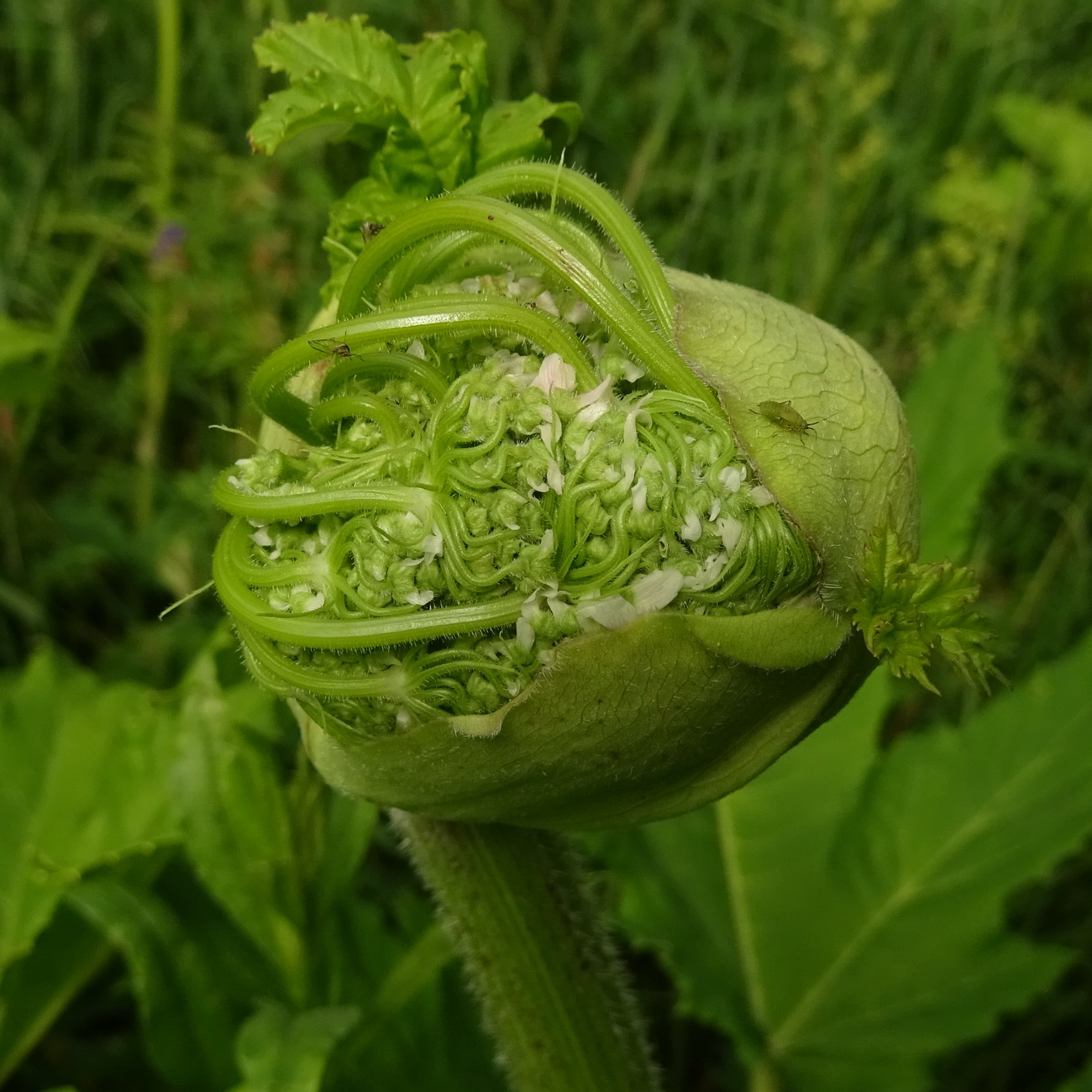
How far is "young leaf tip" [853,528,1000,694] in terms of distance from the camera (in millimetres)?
1289

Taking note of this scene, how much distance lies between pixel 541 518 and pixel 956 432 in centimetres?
167

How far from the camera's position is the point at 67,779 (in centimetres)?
272

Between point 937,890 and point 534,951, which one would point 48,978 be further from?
point 937,890

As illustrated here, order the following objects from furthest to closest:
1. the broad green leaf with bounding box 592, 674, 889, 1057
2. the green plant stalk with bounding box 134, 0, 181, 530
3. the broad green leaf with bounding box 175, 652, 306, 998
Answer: the green plant stalk with bounding box 134, 0, 181, 530 → the broad green leaf with bounding box 592, 674, 889, 1057 → the broad green leaf with bounding box 175, 652, 306, 998

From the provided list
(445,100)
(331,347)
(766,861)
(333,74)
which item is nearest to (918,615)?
(331,347)

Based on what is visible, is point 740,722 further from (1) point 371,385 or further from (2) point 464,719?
(1) point 371,385

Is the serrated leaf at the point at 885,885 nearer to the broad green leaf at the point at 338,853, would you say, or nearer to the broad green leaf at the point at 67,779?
the broad green leaf at the point at 338,853

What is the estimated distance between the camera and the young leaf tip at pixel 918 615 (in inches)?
50.8

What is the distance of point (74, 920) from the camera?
2654 millimetres

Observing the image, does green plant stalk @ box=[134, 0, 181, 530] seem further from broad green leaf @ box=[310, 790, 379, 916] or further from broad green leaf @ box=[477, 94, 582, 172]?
broad green leaf @ box=[477, 94, 582, 172]

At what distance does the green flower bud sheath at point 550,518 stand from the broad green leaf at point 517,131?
0.82 feet

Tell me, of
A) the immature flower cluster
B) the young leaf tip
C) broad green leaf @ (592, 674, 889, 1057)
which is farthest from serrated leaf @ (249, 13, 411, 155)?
broad green leaf @ (592, 674, 889, 1057)

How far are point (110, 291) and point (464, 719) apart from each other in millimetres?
3003

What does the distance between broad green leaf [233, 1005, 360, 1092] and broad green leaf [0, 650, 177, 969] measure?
63 centimetres
